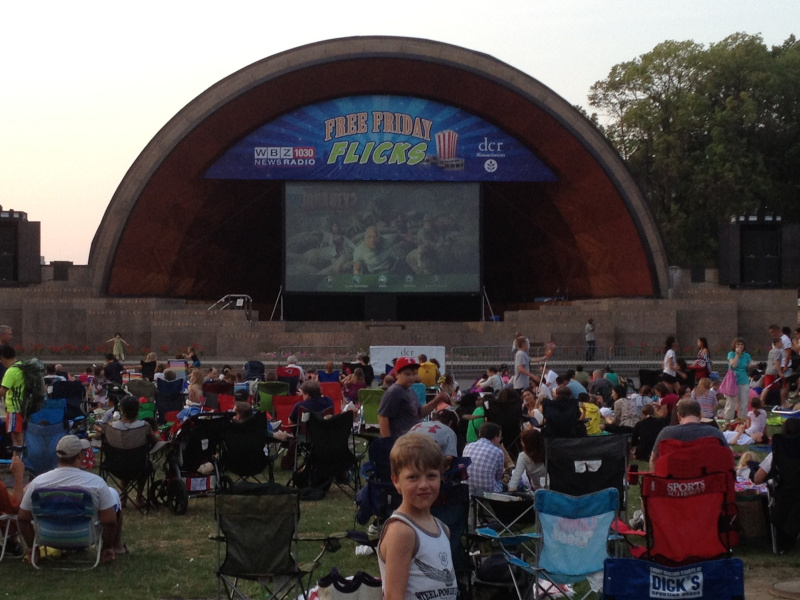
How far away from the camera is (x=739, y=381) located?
18312mm

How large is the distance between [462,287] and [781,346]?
56.3 ft

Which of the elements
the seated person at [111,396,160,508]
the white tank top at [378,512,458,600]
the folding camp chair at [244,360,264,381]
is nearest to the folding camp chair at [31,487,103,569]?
the seated person at [111,396,160,508]

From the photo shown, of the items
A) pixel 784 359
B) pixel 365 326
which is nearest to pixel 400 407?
pixel 784 359

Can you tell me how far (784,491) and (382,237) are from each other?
27820 millimetres

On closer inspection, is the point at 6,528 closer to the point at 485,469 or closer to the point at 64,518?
the point at 64,518

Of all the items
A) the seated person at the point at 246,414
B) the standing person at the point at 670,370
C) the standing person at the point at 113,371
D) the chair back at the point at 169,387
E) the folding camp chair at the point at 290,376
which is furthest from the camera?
the standing person at the point at 113,371

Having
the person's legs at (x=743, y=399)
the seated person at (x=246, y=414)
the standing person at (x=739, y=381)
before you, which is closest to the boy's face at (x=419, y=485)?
the seated person at (x=246, y=414)

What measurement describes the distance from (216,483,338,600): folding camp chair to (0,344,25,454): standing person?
12.9ft

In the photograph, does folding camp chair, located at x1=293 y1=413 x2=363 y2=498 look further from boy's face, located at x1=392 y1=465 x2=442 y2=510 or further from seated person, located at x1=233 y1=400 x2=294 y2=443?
boy's face, located at x1=392 y1=465 x2=442 y2=510

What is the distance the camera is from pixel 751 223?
33812mm

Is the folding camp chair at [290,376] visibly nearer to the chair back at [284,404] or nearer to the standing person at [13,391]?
the chair back at [284,404]

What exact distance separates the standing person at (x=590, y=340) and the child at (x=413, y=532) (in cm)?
2665

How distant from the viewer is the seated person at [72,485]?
8.57 m

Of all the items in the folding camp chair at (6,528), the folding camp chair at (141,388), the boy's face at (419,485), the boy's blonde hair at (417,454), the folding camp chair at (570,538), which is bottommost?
the folding camp chair at (6,528)
